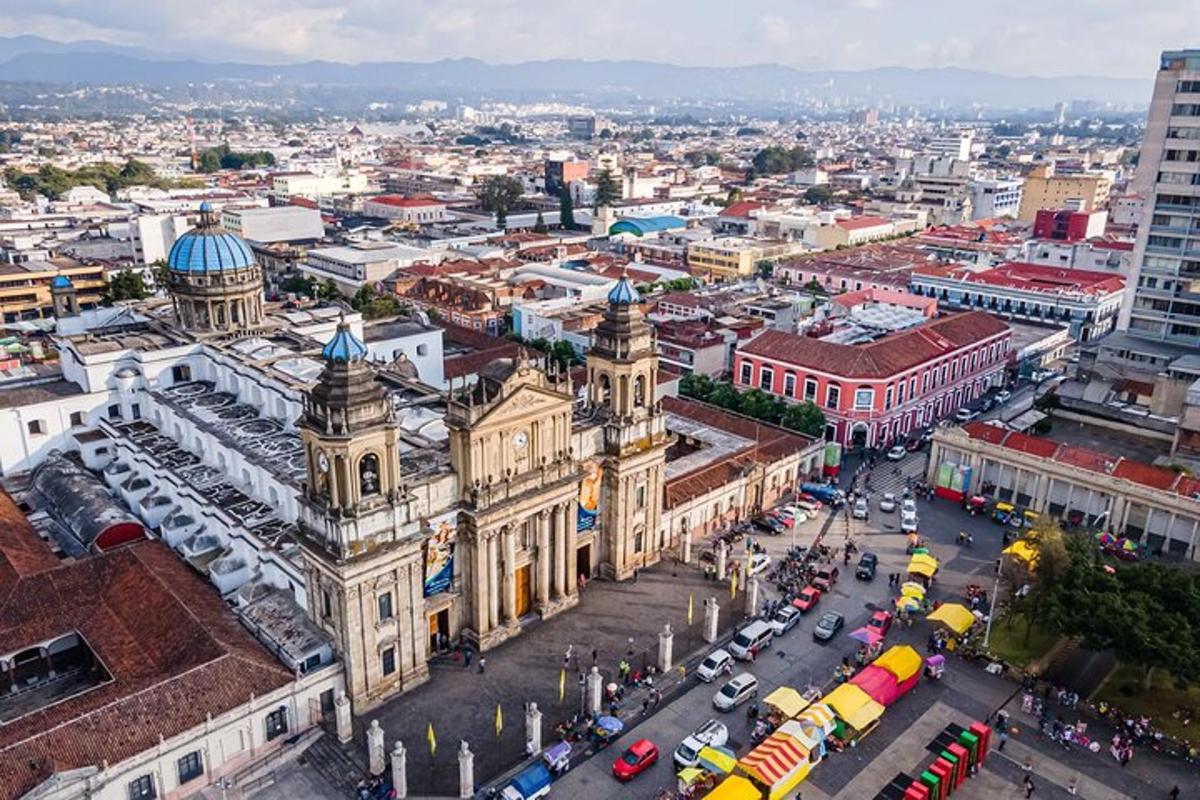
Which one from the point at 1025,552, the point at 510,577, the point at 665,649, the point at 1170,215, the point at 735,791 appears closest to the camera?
the point at 735,791

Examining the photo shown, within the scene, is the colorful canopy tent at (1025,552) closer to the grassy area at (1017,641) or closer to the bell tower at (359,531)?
the grassy area at (1017,641)

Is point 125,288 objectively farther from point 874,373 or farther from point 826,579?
point 826,579

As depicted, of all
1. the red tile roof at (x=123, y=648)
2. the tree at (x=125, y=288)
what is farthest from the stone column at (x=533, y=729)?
the tree at (x=125, y=288)

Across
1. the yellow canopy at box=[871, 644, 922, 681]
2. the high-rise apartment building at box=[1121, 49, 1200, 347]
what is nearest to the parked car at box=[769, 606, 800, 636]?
the yellow canopy at box=[871, 644, 922, 681]

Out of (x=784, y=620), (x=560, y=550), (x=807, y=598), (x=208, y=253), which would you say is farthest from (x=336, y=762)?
(x=208, y=253)

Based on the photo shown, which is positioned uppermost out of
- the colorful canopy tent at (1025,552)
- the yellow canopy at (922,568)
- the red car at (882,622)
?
the colorful canopy tent at (1025,552)

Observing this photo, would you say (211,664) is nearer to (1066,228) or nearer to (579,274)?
(579,274)
